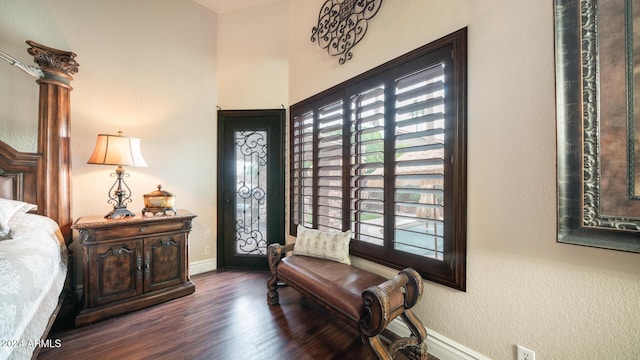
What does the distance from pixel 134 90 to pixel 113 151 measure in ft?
3.20

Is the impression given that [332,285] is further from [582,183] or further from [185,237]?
[185,237]

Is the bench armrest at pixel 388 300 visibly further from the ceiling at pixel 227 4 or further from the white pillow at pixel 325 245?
the ceiling at pixel 227 4

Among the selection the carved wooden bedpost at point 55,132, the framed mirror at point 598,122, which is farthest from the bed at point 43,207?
the framed mirror at point 598,122

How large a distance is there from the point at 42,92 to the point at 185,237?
69.0 inches

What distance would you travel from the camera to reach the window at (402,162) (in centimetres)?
147

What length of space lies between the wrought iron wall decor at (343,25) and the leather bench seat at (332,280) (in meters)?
1.96

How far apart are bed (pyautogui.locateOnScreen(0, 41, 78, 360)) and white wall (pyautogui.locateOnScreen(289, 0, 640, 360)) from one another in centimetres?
244

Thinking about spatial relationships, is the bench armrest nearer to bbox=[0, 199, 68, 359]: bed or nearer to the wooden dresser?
bbox=[0, 199, 68, 359]: bed

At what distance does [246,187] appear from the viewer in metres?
3.20

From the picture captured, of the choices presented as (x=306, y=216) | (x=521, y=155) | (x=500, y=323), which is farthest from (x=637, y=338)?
(x=306, y=216)

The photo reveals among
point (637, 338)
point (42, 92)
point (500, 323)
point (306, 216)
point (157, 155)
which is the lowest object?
point (500, 323)

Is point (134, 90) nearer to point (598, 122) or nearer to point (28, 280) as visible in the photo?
point (28, 280)

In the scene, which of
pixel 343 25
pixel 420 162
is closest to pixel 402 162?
pixel 420 162

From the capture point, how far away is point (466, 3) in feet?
4.71
